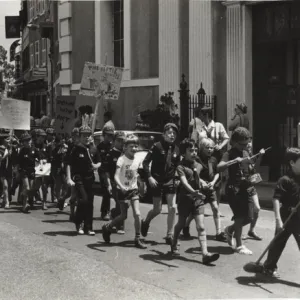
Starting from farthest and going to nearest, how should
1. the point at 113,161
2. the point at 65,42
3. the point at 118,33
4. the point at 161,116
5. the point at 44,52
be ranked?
the point at 44,52, the point at 65,42, the point at 118,33, the point at 161,116, the point at 113,161

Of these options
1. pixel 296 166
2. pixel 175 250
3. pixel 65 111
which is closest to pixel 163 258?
pixel 175 250

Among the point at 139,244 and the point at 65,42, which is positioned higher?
the point at 65,42

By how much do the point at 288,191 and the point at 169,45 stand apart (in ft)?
41.2

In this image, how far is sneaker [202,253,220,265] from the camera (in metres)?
7.98

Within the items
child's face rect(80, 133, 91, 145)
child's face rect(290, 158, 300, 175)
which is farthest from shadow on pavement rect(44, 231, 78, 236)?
child's face rect(290, 158, 300, 175)

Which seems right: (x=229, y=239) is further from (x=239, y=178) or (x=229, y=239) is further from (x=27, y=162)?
(x=27, y=162)

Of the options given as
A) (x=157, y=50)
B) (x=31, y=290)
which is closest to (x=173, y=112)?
(x=157, y=50)

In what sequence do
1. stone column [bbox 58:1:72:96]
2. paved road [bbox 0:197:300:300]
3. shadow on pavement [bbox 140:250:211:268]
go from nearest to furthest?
paved road [bbox 0:197:300:300] → shadow on pavement [bbox 140:250:211:268] → stone column [bbox 58:1:72:96]

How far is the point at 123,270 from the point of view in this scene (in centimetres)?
779

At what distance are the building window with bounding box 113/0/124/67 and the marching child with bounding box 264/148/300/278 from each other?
1540cm

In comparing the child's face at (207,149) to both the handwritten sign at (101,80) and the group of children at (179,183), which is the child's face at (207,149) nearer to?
the group of children at (179,183)

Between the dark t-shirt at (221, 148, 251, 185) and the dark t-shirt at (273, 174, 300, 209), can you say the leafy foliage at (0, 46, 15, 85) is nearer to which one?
the dark t-shirt at (221, 148, 251, 185)

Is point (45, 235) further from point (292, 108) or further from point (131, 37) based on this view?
point (131, 37)

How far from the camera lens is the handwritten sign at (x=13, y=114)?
645 inches
